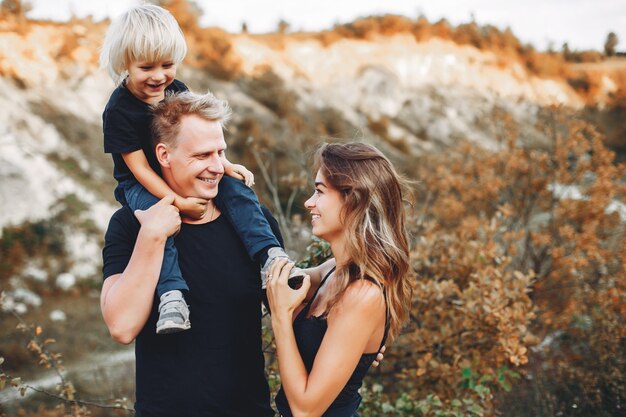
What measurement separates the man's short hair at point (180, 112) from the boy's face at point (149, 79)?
0.33 m

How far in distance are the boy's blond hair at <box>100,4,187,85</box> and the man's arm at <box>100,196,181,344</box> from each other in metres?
0.99

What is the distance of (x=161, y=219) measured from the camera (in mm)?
2262

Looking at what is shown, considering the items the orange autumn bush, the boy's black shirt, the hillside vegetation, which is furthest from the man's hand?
the orange autumn bush

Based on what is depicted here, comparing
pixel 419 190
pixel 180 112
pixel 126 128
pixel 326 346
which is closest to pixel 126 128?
pixel 126 128

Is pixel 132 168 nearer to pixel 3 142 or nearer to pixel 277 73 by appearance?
pixel 3 142

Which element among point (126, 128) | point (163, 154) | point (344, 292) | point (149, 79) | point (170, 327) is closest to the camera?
point (170, 327)

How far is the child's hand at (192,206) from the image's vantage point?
238cm

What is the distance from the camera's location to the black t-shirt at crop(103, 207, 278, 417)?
221 cm

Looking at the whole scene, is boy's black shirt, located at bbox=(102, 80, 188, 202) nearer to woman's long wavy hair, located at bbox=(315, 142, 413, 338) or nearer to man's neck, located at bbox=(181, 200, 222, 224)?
man's neck, located at bbox=(181, 200, 222, 224)

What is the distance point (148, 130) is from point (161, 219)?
689 mm

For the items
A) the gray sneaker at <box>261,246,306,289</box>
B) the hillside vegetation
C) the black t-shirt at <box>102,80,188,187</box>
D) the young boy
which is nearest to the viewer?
the gray sneaker at <box>261,246,306,289</box>

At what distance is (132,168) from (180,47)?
70 cm

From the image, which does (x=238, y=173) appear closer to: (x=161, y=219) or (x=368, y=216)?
(x=161, y=219)

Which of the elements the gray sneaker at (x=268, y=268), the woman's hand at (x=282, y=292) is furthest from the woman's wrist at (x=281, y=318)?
the gray sneaker at (x=268, y=268)
